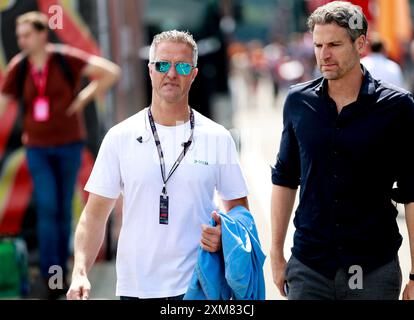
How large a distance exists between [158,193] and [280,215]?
0.60 m

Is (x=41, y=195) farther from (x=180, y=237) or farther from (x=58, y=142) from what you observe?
(x=180, y=237)

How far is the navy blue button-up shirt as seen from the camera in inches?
167

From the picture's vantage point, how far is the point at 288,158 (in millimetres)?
4520

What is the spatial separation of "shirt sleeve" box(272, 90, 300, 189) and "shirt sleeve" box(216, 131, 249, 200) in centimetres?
21

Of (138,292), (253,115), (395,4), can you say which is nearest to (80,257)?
(138,292)

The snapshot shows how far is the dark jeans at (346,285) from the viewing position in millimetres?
4285

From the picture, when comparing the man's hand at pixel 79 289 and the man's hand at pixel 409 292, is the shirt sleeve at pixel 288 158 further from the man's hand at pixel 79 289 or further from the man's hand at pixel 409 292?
the man's hand at pixel 79 289

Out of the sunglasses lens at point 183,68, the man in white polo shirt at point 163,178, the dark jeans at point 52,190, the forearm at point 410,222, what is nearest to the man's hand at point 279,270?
the man in white polo shirt at point 163,178

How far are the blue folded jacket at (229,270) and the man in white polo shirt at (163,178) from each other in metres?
0.13

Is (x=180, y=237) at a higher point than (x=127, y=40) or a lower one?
lower

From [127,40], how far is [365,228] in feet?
21.2

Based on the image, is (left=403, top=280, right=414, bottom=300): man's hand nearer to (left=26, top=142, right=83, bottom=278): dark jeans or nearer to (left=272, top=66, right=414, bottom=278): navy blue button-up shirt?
(left=272, top=66, right=414, bottom=278): navy blue button-up shirt

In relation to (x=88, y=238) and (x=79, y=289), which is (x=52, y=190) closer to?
(x=88, y=238)

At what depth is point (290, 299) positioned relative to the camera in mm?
4418
